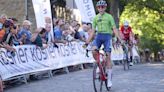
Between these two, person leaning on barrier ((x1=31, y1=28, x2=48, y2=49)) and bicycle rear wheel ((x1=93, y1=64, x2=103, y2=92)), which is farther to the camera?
person leaning on barrier ((x1=31, y1=28, x2=48, y2=49))

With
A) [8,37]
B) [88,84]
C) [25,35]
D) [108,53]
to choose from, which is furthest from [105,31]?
[25,35]

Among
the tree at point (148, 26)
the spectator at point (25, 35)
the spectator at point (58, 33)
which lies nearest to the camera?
the spectator at point (25, 35)

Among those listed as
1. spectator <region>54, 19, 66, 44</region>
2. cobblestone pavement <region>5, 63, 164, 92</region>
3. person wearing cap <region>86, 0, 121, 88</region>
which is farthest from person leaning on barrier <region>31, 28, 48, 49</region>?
person wearing cap <region>86, 0, 121, 88</region>

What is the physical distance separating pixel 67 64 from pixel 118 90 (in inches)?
253

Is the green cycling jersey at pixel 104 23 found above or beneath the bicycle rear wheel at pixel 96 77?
above

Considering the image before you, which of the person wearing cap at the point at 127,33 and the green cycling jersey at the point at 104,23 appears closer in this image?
the green cycling jersey at the point at 104,23

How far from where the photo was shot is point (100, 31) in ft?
40.5

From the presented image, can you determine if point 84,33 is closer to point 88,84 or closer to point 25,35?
point 25,35

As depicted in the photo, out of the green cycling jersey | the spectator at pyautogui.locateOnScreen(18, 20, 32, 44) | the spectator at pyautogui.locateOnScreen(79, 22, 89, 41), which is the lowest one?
the spectator at pyautogui.locateOnScreen(79, 22, 89, 41)

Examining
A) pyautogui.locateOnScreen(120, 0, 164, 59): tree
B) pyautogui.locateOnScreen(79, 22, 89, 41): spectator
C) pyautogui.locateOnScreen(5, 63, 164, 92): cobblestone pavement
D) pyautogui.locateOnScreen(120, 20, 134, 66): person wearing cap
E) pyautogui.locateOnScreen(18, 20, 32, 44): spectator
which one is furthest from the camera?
pyautogui.locateOnScreen(120, 0, 164, 59): tree

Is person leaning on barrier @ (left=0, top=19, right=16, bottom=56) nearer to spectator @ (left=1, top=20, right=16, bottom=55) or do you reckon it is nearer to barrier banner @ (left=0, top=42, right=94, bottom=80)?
spectator @ (left=1, top=20, right=16, bottom=55)

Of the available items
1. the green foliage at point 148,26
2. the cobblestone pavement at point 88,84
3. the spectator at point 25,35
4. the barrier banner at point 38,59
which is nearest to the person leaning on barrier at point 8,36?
the barrier banner at point 38,59

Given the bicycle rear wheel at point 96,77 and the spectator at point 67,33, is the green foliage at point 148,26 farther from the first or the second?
the bicycle rear wheel at point 96,77

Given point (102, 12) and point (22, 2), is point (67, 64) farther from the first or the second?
point (22, 2)
